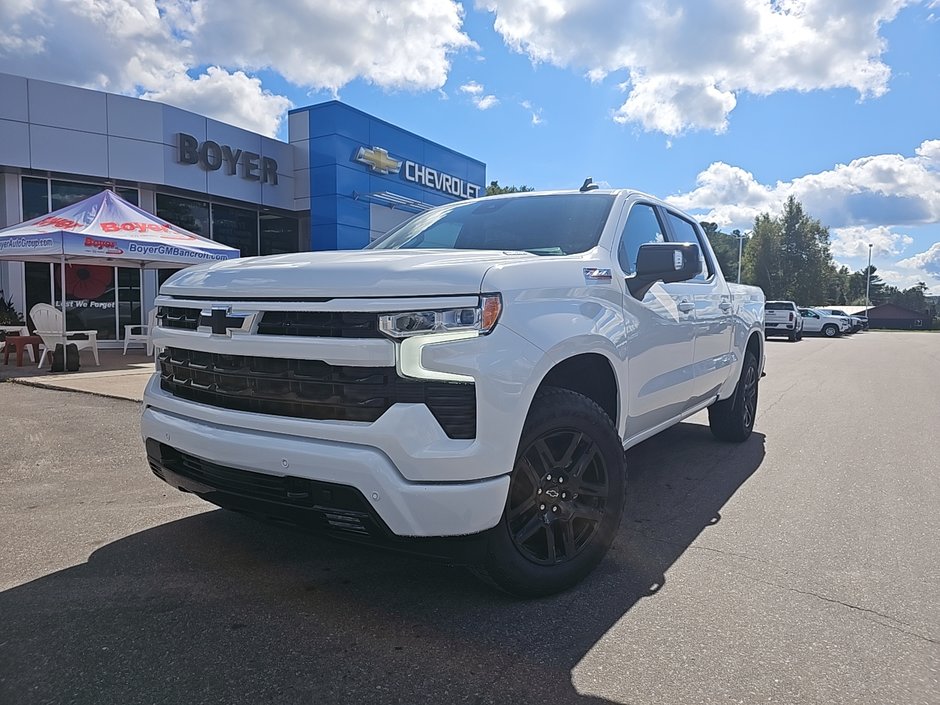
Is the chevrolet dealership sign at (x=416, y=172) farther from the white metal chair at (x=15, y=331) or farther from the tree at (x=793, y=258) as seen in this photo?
the tree at (x=793, y=258)

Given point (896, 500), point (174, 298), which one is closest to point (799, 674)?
point (896, 500)

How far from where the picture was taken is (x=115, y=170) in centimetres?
1521

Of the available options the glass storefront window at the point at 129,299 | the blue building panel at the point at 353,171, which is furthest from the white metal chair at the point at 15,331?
the blue building panel at the point at 353,171

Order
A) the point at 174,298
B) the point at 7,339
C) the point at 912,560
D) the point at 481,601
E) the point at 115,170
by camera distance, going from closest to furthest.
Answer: the point at 481,601 < the point at 174,298 < the point at 912,560 < the point at 7,339 < the point at 115,170

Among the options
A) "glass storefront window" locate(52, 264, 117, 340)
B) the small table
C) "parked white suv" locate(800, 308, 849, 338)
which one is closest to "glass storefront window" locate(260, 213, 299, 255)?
"glass storefront window" locate(52, 264, 117, 340)

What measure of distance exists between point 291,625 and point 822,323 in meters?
38.1

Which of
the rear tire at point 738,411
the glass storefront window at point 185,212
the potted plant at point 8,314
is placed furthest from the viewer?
the glass storefront window at point 185,212

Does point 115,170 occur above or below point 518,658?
above

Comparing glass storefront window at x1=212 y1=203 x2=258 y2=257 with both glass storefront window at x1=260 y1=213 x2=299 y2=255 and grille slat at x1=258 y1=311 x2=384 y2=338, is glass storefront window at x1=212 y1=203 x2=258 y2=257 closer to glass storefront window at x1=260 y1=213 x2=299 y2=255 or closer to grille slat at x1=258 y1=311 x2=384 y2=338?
glass storefront window at x1=260 y1=213 x2=299 y2=255

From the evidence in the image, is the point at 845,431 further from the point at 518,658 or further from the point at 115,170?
the point at 115,170

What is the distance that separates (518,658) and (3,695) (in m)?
1.66

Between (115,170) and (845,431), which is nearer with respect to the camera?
(845,431)

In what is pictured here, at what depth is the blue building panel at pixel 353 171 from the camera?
18.6 m

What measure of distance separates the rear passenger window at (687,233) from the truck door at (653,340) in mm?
330
